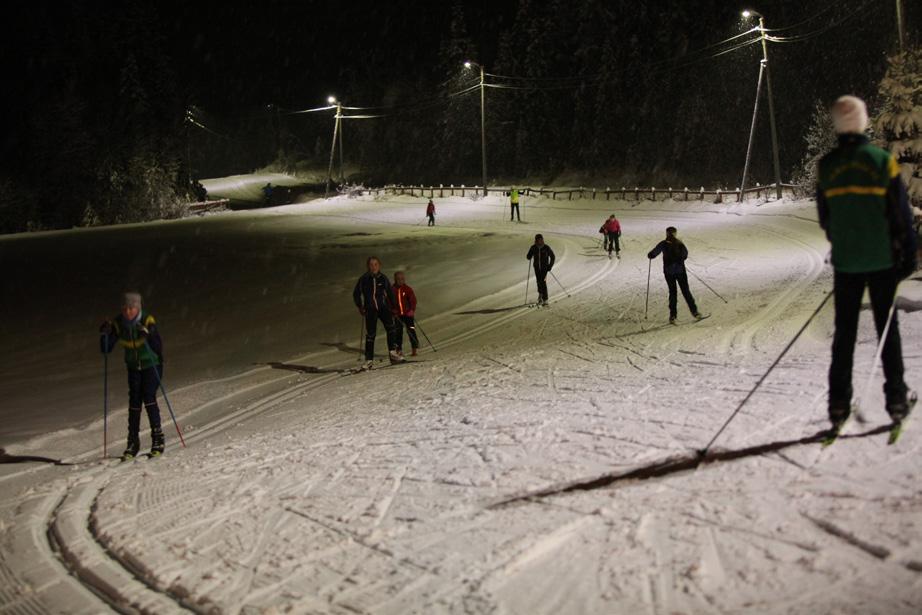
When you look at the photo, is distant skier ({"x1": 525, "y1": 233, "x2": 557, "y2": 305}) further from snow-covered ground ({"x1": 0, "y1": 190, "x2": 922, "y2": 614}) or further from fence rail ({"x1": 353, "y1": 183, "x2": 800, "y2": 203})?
fence rail ({"x1": 353, "y1": 183, "x2": 800, "y2": 203})

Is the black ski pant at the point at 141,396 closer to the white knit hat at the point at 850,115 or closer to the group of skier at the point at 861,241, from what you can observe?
the group of skier at the point at 861,241

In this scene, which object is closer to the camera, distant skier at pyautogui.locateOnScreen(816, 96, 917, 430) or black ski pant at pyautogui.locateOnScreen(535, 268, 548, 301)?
distant skier at pyautogui.locateOnScreen(816, 96, 917, 430)

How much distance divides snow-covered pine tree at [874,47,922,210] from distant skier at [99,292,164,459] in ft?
58.0

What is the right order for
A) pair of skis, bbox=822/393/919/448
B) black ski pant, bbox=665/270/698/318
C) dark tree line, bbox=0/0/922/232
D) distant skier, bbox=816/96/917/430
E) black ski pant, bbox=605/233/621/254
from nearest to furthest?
distant skier, bbox=816/96/917/430, pair of skis, bbox=822/393/919/448, black ski pant, bbox=665/270/698/318, black ski pant, bbox=605/233/621/254, dark tree line, bbox=0/0/922/232

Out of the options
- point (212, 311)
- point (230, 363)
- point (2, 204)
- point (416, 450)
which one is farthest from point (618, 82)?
point (416, 450)

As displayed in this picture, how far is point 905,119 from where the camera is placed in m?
19.2

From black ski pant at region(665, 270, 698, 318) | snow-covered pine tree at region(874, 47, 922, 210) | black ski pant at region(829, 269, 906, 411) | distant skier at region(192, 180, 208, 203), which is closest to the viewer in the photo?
black ski pant at region(829, 269, 906, 411)

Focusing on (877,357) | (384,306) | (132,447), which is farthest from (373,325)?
(877,357)

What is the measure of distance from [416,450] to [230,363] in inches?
345

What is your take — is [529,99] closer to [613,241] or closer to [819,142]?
[819,142]

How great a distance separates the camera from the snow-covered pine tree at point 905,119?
19266mm

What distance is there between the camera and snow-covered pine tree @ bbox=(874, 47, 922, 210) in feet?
63.2

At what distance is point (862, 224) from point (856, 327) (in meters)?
0.67

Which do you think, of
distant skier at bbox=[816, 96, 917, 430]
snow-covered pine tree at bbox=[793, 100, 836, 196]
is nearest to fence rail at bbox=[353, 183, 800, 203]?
snow-covered pine tree at bbox=[793, 100, 836, 196]
